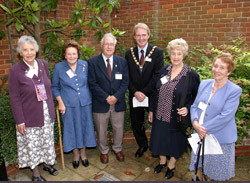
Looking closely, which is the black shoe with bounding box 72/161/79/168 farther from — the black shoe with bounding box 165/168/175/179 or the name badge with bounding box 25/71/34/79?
the name badge with bounding box 25/71/34/79

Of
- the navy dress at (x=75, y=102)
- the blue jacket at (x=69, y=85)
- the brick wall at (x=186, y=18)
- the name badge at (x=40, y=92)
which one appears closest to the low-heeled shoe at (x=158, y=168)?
the navy dress at (x=75, y=102)

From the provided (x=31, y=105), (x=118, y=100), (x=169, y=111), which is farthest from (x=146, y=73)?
(x=31, y=105)

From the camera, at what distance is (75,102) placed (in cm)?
303

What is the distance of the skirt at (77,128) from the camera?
3086mm

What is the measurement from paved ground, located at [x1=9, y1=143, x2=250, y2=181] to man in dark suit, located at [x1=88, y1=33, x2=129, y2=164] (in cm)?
60

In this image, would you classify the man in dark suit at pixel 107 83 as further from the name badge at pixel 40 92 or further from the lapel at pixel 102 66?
the name badge at pixel 40 92

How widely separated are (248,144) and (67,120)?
3036mm

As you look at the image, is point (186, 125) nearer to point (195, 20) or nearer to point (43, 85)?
point (43, 85)

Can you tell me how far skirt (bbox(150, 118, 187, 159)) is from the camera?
2.81 metres

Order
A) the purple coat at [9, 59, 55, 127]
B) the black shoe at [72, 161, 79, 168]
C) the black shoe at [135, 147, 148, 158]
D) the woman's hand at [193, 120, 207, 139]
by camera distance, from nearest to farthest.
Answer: the woman's hand at [193, 120, 207, 139] → the purple coat at [9, 59, 55, 127] → the black shoe at [72, 161, 79, 168] → the black shoe at [135, 147, 148, 158]

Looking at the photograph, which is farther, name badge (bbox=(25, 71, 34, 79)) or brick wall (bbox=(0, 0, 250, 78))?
brick wall (bbox=(0, 0, 250, 78))

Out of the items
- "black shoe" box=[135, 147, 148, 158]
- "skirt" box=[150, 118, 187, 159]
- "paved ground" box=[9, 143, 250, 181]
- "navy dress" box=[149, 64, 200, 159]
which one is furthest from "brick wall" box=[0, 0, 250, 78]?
"skirt" box=[150, 118, 187, 159]

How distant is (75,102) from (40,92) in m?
0.53

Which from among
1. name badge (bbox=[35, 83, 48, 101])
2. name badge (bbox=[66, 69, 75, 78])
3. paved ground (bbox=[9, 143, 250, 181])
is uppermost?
name badge (bbox=[66, 69, 75, 78])
